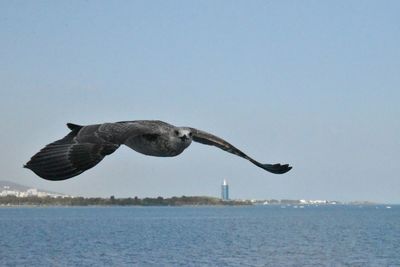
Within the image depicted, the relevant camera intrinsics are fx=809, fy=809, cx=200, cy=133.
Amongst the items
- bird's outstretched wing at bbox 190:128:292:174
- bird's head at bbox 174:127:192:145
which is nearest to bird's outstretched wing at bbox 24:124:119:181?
bird's head at bbox 174:127:192:145

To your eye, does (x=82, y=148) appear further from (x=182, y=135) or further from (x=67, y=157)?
(x=182, y=135)

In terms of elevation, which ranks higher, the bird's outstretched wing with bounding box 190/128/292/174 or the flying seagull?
the bird's outstretched wing with bounding box 190/128/292/174

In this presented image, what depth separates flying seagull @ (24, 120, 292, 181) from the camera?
24.6 ft

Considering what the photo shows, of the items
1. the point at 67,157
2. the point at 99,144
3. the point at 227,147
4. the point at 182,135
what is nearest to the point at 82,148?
the point at 99,144

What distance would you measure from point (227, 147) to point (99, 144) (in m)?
5.03

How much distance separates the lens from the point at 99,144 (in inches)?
329

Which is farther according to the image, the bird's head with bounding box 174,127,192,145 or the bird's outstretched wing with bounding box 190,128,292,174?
the bird's outstretched wing with bounding box 190,128,292,174

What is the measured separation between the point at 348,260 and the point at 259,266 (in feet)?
44.5

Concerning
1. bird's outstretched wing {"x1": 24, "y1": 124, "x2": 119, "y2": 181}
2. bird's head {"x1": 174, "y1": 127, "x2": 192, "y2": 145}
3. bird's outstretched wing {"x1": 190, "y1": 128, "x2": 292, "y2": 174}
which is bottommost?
bird's outstretched wing {"x1": 24, "y1": 124, "x2": 119, "y2": 181}

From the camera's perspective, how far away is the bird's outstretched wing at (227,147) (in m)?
12.7

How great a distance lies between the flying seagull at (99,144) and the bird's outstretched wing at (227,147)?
8.41ft

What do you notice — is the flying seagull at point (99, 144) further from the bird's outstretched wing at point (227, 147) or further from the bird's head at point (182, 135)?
the bird's outstretched wing at point (227, 147)

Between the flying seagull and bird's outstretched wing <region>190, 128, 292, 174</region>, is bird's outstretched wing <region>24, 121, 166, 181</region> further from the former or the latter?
bird's outstretched wing <region>190, 128, 292, 174</region>

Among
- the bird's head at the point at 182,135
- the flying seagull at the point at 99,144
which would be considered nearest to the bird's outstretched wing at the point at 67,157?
the flying seagull at the point at 99,144
